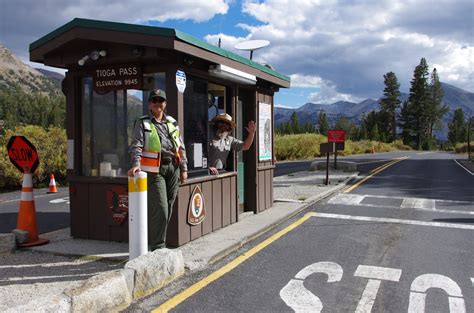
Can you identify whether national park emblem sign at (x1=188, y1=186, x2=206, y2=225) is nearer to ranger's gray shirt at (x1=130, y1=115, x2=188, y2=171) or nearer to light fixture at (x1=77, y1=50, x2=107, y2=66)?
ranger's gray shirt at (x1=130, y1=115, x2=188, y2=171)

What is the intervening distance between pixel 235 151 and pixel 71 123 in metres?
2.59

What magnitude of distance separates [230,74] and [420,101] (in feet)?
308

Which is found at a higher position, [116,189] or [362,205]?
[116,189]

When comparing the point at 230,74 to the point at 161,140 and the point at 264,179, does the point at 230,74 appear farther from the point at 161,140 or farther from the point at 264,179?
the point at 264,179

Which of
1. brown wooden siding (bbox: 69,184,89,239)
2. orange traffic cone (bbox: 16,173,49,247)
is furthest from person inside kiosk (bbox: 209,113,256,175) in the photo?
orange traffic cone (bbox: 16,173,49,247)

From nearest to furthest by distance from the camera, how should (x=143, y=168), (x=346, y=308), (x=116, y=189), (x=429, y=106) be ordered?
1. (x=346, y=308)
2. (x=143, y=168)
3. (x=116, y=189)
4. (x=429, y=106)

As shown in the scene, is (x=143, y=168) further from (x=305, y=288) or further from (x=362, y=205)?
(x=362, y=205)

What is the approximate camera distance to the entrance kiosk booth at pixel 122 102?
588cm

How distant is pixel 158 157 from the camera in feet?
16.7

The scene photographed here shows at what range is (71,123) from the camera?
657 cm

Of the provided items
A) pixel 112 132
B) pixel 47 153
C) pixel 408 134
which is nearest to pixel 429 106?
pixel 408 134

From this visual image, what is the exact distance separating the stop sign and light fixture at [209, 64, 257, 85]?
2680 millimetres

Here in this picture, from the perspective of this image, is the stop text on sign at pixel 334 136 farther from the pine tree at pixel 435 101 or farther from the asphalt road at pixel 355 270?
the pine tree at pixel 435 101

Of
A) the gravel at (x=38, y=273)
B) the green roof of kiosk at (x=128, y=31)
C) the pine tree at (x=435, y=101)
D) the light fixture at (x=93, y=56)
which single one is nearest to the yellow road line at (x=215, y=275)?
the gravel at (x=38, y=273)
